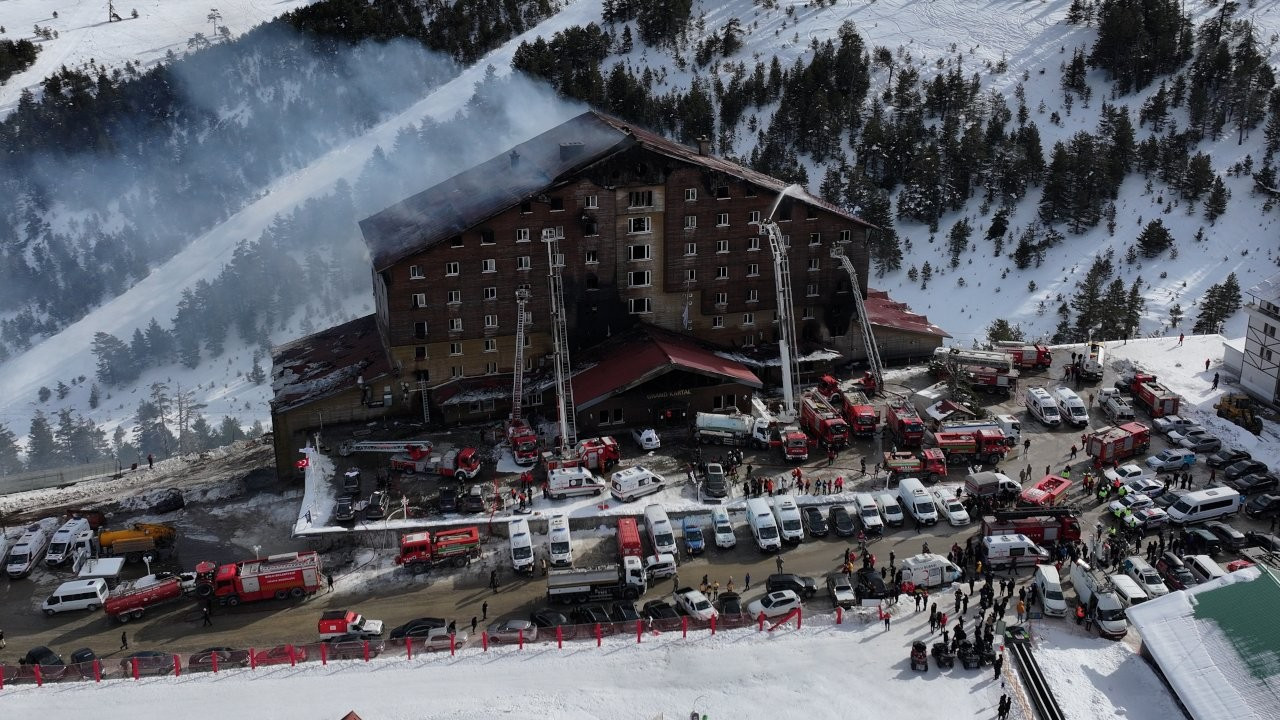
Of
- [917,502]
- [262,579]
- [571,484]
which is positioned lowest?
[262,579]

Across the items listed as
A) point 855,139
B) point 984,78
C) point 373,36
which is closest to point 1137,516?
point 855,139

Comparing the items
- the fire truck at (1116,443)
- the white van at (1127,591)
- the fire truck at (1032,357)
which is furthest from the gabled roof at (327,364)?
the white van at (1127,591)

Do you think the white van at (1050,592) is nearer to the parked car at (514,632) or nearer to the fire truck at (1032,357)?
the parked car at (514,632)

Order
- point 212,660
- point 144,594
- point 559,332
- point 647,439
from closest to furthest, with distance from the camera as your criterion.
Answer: point 212,660
point 144,594
point 647,439
point 559,332

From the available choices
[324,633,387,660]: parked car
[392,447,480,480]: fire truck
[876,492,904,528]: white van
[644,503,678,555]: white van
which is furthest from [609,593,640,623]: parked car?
[392,447,480,480]: fire truck

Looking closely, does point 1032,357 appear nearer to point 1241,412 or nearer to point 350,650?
point 1241,412

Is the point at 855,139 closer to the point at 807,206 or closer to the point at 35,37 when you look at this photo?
the point at 807,206

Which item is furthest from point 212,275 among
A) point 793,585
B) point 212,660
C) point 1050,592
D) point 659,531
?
point 1050,592
